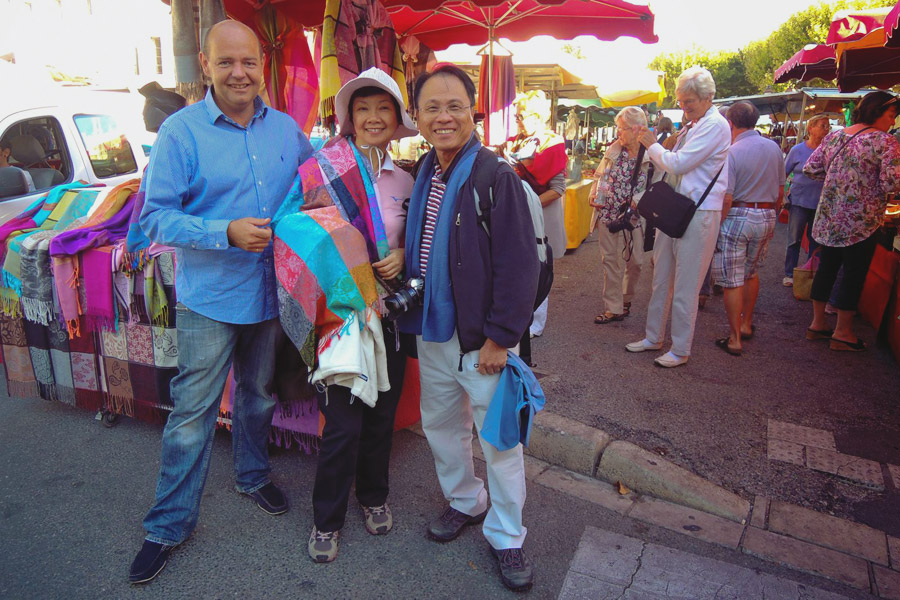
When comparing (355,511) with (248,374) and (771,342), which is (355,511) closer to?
(248,374)

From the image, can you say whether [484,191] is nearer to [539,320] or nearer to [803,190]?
[539,320]

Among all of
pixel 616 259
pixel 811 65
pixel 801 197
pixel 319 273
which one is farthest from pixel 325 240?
pixel 811 65

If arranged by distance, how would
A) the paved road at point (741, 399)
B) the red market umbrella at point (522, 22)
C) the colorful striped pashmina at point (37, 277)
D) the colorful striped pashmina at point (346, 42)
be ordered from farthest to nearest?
the red market umbrella at point (522, 22) < the colorful striped pashmina at point (346, 42) < the colorful striped pashmina at point (37, 277) < the paved road at point (741, 399)

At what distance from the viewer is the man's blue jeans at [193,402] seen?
2.27m

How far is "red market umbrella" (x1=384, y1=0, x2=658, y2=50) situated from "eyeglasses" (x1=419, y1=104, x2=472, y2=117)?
349cm

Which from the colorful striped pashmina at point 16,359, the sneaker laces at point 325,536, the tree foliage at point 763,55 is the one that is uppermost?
the tree foliage at point 763,55

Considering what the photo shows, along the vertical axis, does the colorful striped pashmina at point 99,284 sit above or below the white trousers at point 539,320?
above

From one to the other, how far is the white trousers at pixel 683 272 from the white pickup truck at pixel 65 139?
468 cm

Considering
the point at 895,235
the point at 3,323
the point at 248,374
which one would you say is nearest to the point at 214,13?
the point at 248,374

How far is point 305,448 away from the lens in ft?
10.5

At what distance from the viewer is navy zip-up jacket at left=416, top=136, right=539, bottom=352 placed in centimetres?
199

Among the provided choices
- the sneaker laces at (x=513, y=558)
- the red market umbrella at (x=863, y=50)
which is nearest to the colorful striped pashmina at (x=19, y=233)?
the sneaker laces at (x=513, y=558)

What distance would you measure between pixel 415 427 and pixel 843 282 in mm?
3706

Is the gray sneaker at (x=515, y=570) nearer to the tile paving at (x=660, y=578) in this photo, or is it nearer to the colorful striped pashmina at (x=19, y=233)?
the tile paving at (x=660, y=578)
